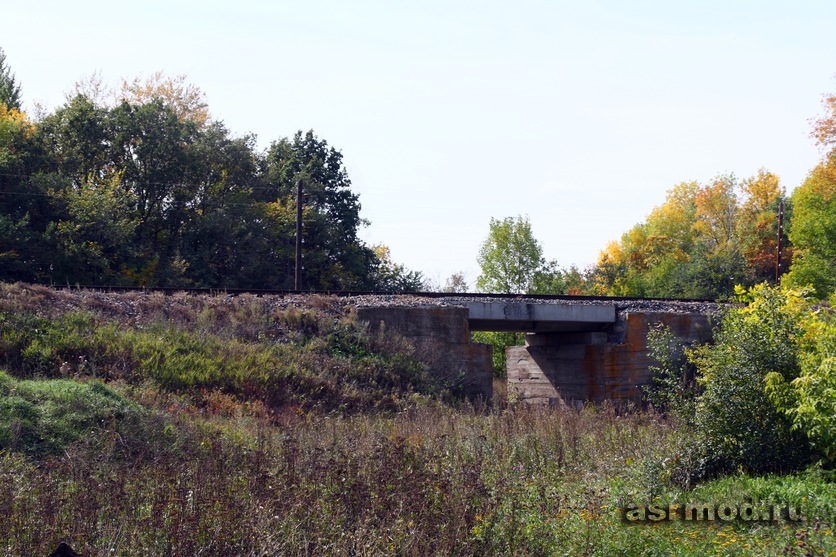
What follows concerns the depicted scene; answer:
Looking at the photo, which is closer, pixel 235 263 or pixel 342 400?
pixel 342 400

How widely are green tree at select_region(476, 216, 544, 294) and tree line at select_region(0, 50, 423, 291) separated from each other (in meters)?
4.87

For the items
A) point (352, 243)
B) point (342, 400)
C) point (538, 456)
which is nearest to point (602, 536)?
point (538, 456)

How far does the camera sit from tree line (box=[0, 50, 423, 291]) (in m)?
30.1

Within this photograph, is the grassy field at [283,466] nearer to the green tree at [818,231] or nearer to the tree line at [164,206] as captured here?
the tree line at [164,206]

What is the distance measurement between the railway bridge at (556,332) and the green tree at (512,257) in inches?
633

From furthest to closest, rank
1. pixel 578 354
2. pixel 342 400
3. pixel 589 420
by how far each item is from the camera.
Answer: pixel 578 354
pixel 342 400
pixel 589 420

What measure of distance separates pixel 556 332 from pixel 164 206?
63.1 ft

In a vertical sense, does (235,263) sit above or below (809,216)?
below

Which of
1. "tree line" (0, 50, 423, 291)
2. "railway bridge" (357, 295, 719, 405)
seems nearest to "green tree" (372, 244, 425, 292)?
"tree line" (0, 50, 423, 291)

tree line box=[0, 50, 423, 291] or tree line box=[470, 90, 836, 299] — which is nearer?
tree line box=[0, 50, 423, 291]

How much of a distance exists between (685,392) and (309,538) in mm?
6981

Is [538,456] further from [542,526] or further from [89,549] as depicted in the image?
[89,549]

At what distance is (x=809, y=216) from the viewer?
139ft

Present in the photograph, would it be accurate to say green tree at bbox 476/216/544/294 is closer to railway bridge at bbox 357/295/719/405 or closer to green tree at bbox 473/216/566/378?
green tree at bbox 473/216/566/378
